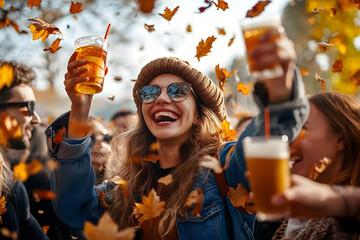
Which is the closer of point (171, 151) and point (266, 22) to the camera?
point (266, 22)

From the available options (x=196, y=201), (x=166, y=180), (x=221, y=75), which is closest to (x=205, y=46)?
(x=221, y=75)

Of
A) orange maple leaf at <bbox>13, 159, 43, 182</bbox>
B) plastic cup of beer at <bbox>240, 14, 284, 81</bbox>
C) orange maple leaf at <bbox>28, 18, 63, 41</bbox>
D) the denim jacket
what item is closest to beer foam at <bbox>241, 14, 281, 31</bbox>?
plastic cup of beer at <bbox>240, 14, 284, 81</bbox>

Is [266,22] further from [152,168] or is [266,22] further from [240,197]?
[152,168]

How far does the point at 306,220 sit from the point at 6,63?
134 inches

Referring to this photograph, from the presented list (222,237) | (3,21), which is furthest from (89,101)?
(3,21)

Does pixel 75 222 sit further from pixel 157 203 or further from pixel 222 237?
pixel 222 237

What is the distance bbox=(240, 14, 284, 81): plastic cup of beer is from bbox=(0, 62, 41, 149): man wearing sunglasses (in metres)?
2.91

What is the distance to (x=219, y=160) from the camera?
2309 mm

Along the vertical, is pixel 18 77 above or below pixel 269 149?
below

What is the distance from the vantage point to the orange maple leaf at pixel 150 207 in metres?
2.37

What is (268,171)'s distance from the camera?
129 cm

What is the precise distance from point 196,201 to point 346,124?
1197 mm

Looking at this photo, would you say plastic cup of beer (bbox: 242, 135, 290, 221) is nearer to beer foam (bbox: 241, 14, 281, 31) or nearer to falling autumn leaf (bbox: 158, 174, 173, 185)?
beer foam (bbox: 241, 14, 281, 31)

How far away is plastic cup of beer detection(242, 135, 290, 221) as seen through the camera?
4.18ft
